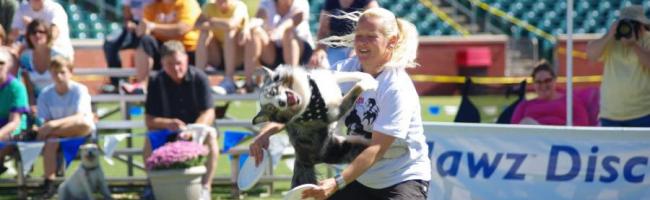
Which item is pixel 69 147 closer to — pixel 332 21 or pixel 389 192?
pixel 332 21

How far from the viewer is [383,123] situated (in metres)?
4.70

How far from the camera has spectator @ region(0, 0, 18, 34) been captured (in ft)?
39.0

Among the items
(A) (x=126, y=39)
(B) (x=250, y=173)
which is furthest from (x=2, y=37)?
(B) (x=250, y=173)

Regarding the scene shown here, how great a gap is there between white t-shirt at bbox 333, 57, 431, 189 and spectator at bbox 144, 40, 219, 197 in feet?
16.6

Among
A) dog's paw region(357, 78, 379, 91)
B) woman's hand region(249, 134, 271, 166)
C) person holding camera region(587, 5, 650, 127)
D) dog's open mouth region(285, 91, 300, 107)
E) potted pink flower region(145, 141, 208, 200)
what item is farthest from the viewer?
potted pink flower region(145, 141, 208, 200)

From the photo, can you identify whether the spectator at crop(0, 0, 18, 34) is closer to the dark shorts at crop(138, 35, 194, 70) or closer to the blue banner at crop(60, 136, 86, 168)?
the dark shorts at crop(138, 35, 194, 70)

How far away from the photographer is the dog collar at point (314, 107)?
14.2 feet

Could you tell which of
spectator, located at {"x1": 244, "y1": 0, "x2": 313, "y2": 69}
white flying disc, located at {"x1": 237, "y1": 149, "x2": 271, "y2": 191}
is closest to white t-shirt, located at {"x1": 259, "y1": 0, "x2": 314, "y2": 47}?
spectator, located at {"x1": 244, "y1": 0, "x2": 313, "y2": 69}

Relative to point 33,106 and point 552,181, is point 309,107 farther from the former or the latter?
point 33,106

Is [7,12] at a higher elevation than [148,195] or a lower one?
higher

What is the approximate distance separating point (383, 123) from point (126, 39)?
6.99m

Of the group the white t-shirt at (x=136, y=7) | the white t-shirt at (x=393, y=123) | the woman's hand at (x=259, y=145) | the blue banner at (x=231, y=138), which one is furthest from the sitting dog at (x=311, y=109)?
the white t-shirt at (x=136, y=7)

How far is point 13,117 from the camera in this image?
10.2m

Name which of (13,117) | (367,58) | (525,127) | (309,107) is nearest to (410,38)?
(367,58)
